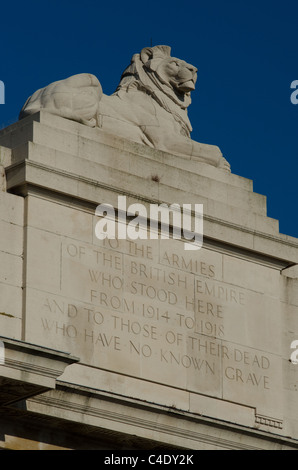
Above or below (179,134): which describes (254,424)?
below

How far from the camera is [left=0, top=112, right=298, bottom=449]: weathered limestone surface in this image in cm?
2981

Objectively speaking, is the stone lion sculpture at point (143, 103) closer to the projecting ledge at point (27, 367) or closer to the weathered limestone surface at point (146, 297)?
the weathered limestone surface at point (146, 297)

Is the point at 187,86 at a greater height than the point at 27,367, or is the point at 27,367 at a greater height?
the point at 187,86

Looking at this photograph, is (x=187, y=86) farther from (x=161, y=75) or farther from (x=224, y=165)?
(x=224, y=165)

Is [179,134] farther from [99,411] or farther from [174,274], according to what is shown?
[99,411]

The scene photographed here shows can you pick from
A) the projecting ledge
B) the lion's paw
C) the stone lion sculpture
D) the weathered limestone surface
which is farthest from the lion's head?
the projecting ledge

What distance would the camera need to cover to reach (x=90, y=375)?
30094 millimetres

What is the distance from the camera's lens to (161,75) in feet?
113

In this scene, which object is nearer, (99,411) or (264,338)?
(99,411)

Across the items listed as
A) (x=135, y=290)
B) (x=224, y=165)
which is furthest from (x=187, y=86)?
(x=135, y=290)

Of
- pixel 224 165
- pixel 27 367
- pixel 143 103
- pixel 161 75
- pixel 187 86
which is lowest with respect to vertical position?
pixel 27 367

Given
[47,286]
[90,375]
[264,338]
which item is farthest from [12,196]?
[264,338]

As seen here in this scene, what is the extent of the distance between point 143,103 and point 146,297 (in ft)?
15.4
